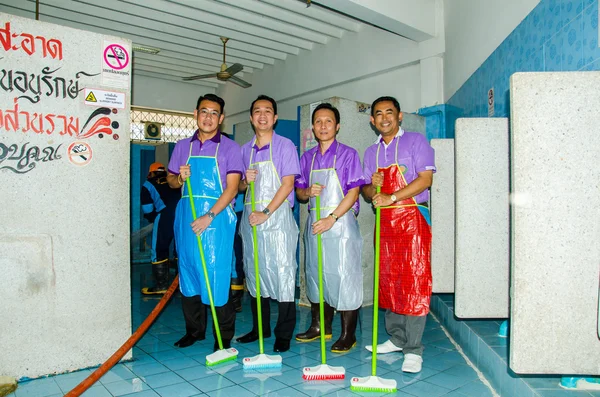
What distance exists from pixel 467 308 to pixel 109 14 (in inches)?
281

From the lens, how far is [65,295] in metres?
2.62

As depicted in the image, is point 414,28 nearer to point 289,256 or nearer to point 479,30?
point 479,30

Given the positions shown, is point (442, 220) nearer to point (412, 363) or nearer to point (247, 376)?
point (412, 363)

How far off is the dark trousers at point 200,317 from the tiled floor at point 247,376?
0.44 ft

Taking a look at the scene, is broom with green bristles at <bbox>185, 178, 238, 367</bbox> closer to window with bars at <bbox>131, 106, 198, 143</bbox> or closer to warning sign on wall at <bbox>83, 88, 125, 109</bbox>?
warning sign on wall at <bbox>83, 88, 125, 109</bbox>

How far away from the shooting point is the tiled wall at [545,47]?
212 centimetres

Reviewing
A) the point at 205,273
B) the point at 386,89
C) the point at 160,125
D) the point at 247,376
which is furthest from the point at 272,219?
the point at 160,125

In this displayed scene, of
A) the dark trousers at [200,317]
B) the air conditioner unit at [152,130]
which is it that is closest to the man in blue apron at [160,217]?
the dark trousers at [200,317]

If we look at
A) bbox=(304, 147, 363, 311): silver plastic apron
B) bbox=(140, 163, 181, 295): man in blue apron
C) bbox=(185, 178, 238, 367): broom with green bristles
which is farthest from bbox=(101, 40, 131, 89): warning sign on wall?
bbox=(140, 163, 181, 295): man in blue apron

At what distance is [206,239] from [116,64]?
120 cm

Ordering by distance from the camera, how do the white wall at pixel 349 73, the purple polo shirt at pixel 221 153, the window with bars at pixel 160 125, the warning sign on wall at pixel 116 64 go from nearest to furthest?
the warning sign on wall at pixel 116 64, the purple polo shirt at pixel 221 153, the white wall at pixel 349 73, the window with bars at pixel 160 125

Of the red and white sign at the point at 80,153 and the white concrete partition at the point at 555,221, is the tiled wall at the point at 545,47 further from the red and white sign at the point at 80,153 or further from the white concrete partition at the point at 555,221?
the red and white sign at the point at 80,153

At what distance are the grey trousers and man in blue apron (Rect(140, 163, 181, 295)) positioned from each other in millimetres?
2924

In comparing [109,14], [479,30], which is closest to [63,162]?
[479,30]
